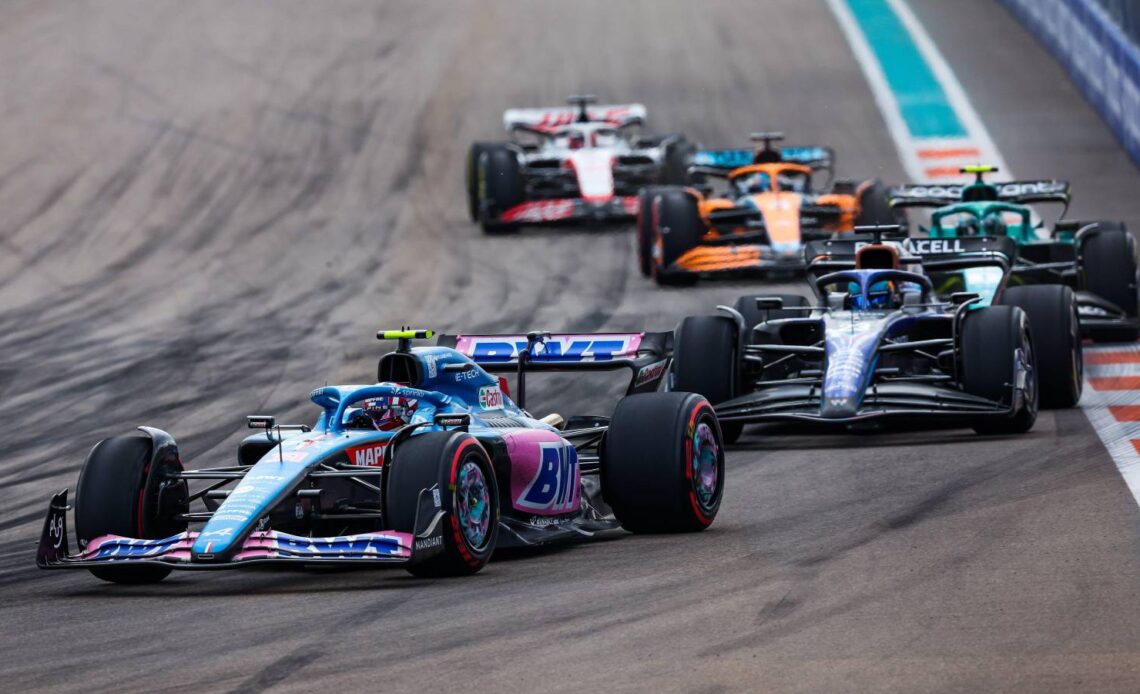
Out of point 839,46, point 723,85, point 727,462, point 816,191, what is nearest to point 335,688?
point 727,462

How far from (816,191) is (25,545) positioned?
1530cm

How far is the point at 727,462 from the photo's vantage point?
15.3 m

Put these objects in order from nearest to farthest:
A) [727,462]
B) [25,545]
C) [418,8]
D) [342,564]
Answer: [342,564] < [25,545] < [727,462] < [418,8]

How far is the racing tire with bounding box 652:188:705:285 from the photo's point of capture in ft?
81.1

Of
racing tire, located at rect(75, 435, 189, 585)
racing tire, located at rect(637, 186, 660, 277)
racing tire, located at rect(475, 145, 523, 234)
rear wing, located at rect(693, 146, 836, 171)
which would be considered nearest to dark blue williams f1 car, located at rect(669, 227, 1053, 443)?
racing tire, located at rect(75, 435, 189, 585)

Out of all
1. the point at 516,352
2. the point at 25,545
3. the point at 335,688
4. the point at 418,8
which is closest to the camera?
the point at 335,688

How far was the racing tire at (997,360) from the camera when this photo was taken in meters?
15.4

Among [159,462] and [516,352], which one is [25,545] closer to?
[159,462]

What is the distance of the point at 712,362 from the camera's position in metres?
16.2

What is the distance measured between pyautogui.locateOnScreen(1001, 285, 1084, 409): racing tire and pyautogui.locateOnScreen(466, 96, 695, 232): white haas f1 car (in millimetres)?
12267

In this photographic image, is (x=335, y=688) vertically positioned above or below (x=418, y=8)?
below

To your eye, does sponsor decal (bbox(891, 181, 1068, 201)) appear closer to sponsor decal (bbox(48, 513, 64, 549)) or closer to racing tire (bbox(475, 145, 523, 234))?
racing tire (bbox(475, 145, 523, 234))

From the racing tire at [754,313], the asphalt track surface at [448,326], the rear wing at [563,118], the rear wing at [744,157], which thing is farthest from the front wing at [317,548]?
the rear wing at [563,118]

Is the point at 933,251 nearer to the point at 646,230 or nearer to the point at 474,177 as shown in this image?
the point at 646,230
